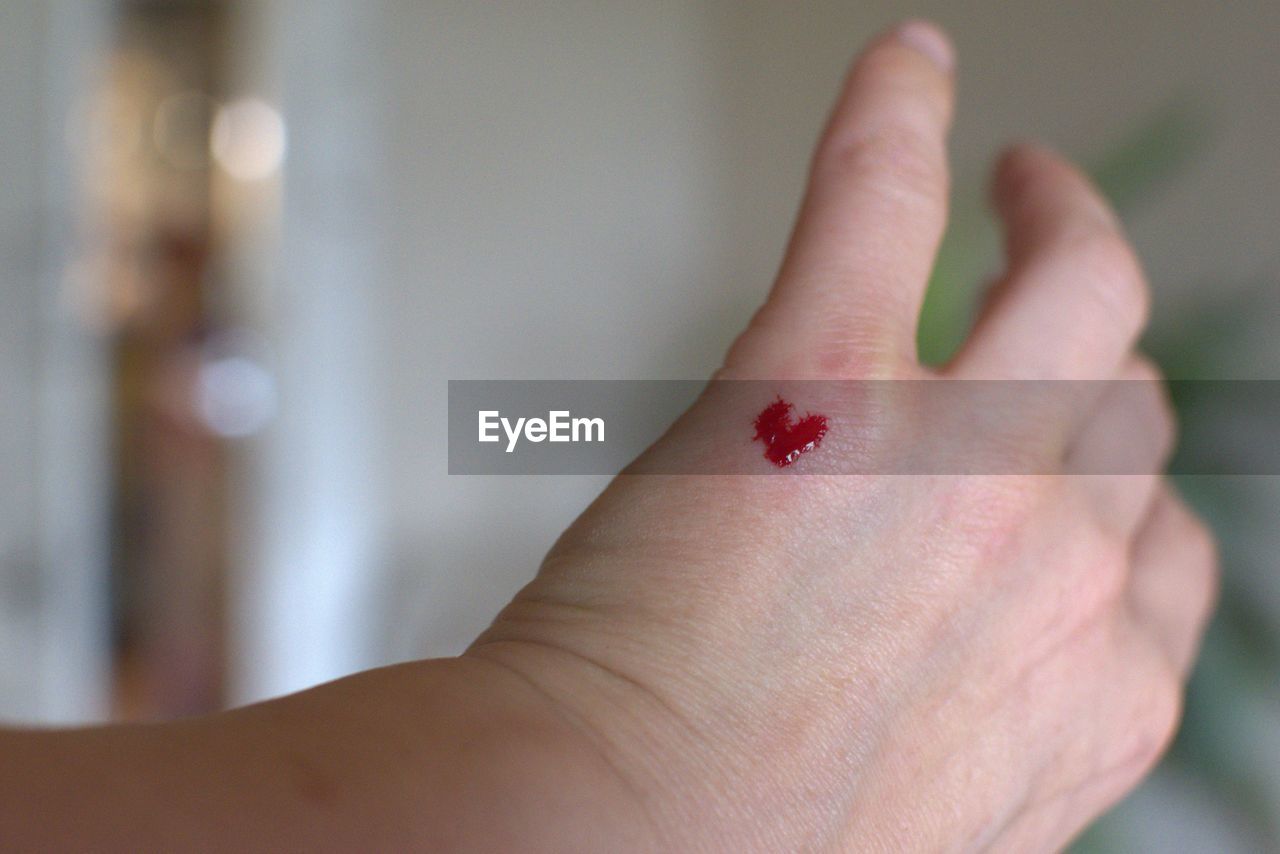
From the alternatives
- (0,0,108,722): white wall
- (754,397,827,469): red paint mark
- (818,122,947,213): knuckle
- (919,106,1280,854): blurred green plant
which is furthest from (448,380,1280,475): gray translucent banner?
(0,0,108,722): white wall

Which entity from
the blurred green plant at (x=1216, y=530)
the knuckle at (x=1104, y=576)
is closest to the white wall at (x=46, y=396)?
the blurred green plant at (x=1216, y=530)

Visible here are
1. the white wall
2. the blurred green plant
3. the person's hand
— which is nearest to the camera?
the person's hand

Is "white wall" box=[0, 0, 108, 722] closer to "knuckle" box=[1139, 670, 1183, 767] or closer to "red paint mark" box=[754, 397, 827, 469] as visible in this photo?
"red paint mark" box=[754, 397, 827, 469]

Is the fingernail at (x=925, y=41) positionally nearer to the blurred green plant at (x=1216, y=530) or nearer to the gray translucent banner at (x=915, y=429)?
the gray translucent banner at (x=915, y=429)

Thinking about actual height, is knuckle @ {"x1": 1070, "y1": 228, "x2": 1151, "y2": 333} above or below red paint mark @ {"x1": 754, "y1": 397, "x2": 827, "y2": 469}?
above

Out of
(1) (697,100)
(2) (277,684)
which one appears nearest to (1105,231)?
(1) (697,100)

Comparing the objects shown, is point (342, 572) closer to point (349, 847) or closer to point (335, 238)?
point (335, 238)
